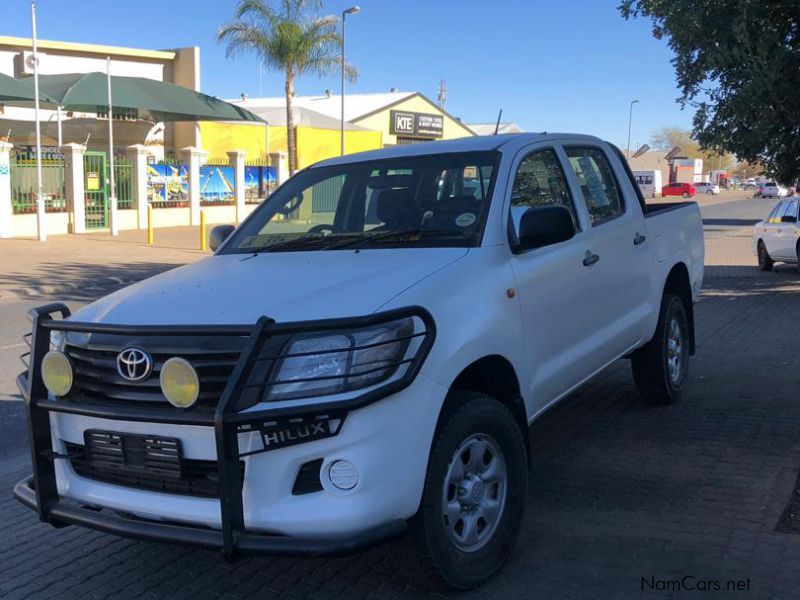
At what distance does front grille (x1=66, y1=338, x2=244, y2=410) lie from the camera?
120 inches

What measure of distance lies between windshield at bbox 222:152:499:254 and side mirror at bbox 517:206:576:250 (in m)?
0.21

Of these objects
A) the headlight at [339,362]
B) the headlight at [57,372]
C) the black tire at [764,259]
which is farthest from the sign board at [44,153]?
the headlight at [339,362]

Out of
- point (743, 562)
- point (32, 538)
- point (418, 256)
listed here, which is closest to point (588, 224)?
point (418, 256)

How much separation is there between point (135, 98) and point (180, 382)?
27984 mm

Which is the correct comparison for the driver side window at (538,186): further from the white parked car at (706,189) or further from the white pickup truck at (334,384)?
the white parked car at (706,189)

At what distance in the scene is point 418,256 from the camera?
389cm

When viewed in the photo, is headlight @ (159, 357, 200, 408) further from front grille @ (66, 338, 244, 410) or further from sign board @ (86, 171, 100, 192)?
sign board @ (86, 171, 100, 192)

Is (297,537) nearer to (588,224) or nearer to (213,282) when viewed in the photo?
(213,282)

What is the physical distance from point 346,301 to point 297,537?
2.94 ft

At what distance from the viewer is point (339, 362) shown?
3045 mm

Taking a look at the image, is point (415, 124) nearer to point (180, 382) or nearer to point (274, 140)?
point (274, 140)

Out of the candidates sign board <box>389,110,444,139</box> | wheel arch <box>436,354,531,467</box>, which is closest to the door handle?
wheel arch <box>436,354,531,467</box>

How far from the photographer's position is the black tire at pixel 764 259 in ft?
56.6

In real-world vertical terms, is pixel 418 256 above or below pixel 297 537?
above
